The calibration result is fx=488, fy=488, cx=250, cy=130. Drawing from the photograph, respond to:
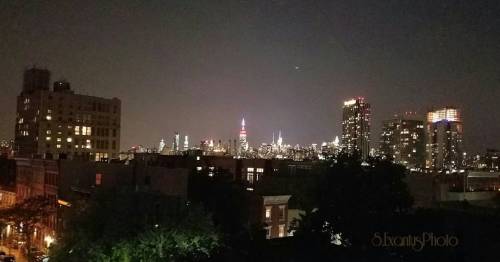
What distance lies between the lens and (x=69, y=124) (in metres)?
131

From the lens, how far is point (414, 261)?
31188mm

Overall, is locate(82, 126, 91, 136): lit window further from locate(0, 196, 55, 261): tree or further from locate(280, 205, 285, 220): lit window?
locate(280, 205, 285, 220): lit window

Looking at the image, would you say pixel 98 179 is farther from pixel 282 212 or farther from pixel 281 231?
pixel 281 231

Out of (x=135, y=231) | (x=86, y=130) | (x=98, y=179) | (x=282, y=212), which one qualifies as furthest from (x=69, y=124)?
(x=135, y=231)

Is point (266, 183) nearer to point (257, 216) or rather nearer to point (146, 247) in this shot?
point (257, 216)

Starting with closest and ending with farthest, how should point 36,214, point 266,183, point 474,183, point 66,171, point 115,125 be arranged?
point 36,214 → point 66,171 → point 266,183 → point 474,183 → point 115,125

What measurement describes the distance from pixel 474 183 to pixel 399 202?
5401 cm

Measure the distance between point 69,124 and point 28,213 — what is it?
90.5m

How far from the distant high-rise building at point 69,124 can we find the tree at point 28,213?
80969mm

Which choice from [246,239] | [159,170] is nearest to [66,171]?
[159,170]

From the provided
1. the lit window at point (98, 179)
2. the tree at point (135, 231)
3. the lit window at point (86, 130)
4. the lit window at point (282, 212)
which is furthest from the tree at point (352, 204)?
the lit window at point (86, 130)

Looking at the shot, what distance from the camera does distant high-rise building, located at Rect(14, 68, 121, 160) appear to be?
131m

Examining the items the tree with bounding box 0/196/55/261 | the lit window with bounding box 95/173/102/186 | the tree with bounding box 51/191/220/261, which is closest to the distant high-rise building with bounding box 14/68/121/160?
the tree with bounding box 0/196/55/261

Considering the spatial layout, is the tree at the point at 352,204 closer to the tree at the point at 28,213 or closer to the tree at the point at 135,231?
the tree at the point at 135,231
